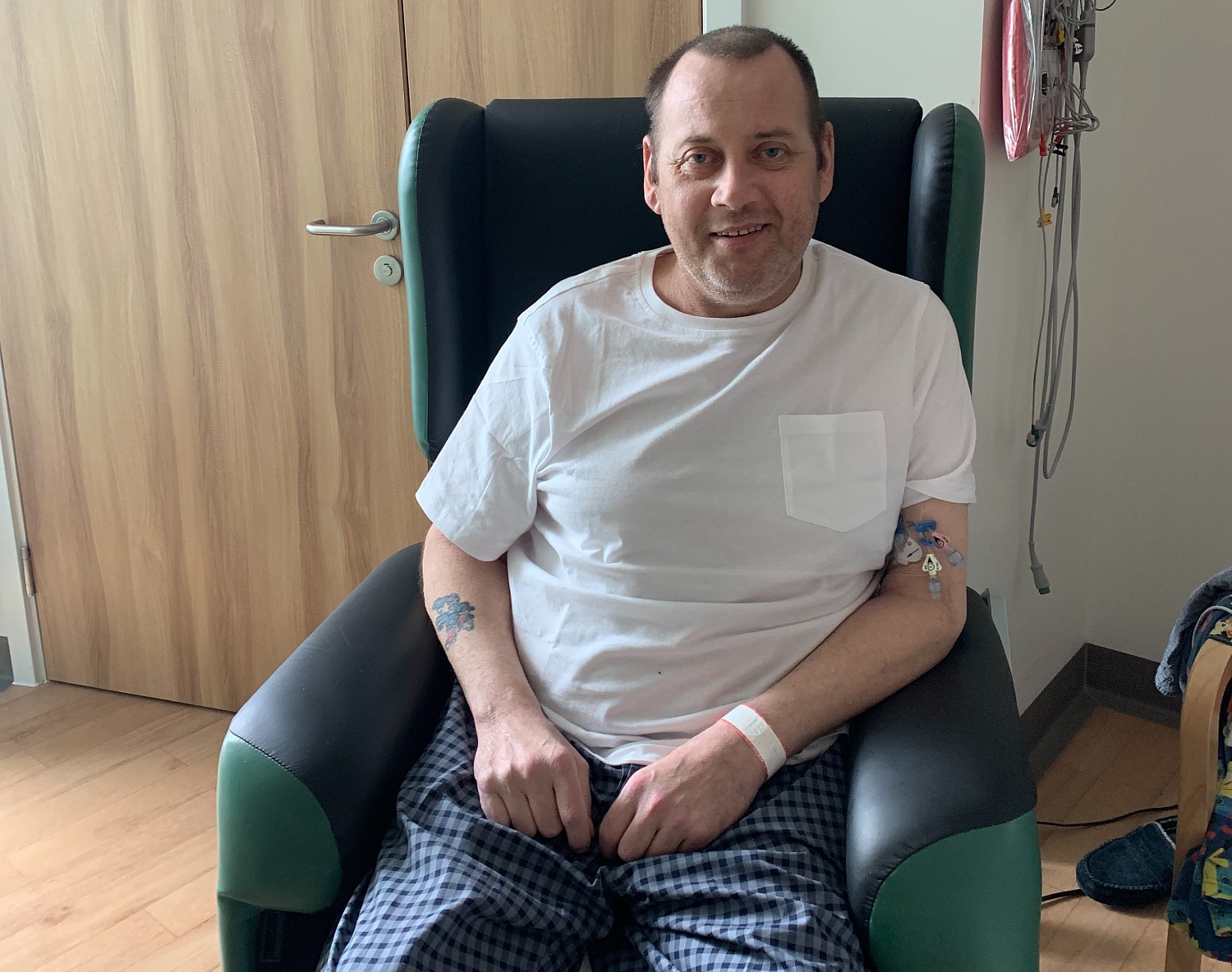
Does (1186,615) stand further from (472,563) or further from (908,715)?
(472,563)

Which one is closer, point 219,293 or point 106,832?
point 106,832

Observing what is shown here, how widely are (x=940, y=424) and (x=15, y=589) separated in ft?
6.74

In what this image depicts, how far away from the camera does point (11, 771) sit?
7.07 ft

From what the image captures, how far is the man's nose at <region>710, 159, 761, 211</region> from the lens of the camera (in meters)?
1.19

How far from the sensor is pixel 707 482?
1.20 metres

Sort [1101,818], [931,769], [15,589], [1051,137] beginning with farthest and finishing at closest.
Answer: [15,589] < [1101,818] < [1051,137] < [931,769]

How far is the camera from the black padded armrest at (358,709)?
1032 mm

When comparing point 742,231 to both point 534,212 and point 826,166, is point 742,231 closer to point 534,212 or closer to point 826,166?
point 826,166

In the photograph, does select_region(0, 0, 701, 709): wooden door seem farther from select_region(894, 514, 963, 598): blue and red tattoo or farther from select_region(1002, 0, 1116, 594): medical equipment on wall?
select_region(894, 514, 963, 598): blue and red tattoo

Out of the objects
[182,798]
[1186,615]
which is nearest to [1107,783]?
[1186,615]

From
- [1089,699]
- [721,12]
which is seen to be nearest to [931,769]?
[721,12]

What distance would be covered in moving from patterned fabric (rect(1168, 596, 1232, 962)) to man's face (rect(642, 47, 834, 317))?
65 cm

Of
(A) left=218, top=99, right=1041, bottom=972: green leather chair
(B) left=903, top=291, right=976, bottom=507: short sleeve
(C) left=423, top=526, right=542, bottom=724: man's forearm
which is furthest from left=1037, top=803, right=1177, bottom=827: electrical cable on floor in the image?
(C) left=423, top=526, right=542, bottom=724: man's forearm

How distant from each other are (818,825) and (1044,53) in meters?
1.07
